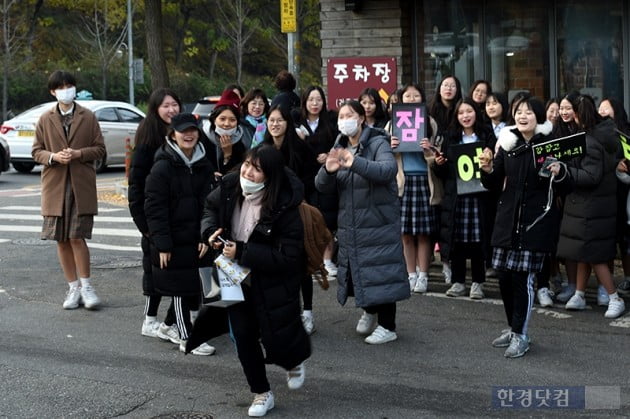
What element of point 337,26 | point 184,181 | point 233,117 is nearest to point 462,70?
point 337,26

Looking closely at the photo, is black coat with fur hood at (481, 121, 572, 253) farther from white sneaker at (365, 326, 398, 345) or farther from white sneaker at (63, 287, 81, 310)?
white sneaker at (63, 287, 81, 310)

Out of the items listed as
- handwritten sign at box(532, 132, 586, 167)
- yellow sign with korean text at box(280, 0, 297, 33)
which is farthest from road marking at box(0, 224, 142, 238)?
handwritten sign at box(532, 132, 586, 167)

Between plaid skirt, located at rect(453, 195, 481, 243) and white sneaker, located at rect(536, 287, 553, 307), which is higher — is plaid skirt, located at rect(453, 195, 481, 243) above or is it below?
above

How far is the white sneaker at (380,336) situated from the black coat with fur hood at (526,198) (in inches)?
43.3

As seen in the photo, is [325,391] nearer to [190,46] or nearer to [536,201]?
[536,201]

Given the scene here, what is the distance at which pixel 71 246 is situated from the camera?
376 inches

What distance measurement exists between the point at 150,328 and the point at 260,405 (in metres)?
2.32

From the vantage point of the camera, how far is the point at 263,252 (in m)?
6.27

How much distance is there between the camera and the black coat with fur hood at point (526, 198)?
753 cm

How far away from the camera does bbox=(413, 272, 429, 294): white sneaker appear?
394 inches

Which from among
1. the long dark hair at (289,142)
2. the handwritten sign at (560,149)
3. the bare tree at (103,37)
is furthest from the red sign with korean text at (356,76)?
the bare tree at (103,37)

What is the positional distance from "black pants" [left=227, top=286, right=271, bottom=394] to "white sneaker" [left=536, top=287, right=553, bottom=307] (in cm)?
371

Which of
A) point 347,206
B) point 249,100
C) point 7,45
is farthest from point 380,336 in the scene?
point 7,45

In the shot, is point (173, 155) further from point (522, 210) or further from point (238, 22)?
point (238, 22)
